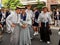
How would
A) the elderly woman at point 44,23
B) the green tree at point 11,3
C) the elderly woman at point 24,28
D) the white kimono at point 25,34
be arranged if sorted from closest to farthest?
1. the elderly woman at point 24,28
2. the white kimono at point 25,34
3. the elderly woman at point 44,23
4. the green tree at point 11,3

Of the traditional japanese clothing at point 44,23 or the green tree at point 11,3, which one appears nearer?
the traditional japanese clothing at point 44,23

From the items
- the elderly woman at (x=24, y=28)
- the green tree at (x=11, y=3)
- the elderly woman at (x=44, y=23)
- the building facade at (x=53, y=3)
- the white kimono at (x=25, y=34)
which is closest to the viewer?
the elderly woman at (x=24, y=28)

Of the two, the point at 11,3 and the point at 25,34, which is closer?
the point at 25,34

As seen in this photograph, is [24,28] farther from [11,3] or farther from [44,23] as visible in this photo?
[11,3]

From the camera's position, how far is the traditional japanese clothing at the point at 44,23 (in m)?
11.0

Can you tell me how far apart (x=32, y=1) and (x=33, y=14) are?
28.1m

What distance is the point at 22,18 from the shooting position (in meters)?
9.41

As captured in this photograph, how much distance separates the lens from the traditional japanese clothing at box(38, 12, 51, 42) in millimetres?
11008

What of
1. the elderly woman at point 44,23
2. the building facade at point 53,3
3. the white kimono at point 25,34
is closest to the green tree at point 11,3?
the building facade at point 53,3

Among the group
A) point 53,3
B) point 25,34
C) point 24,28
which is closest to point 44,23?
point 25,34

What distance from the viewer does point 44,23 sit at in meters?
11.1

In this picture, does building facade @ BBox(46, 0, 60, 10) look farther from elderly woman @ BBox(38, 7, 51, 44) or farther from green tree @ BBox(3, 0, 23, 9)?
elderly woman @ BBox(38, 7, 51, 44)

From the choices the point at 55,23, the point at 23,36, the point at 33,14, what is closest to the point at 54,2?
the point at 55,23

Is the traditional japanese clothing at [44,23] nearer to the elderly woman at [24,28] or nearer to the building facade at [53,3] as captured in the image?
the elderly woman at [24,28]
